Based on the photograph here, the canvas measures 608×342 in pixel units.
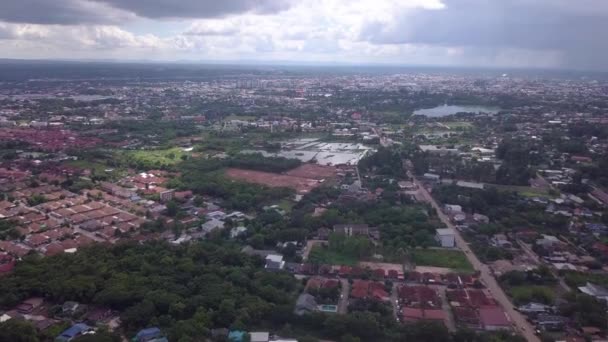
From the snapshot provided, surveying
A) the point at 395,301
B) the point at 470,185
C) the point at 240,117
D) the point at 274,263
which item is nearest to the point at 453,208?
the point at 470,185

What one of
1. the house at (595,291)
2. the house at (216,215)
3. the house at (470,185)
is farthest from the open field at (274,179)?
the house at (595,291)

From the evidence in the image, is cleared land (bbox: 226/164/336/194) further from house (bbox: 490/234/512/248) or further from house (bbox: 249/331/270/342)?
house (bbox: 249/331/270/342)

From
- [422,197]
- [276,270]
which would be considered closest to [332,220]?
[276,270]

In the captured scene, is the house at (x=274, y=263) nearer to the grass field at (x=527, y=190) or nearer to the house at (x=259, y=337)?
the house at (x=259, y=337)

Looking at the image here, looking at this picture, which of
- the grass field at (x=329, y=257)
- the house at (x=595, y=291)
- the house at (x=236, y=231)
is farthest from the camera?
the house at (x=236, y=231)

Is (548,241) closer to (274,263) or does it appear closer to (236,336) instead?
(274,263)

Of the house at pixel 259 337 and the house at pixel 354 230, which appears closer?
the house at pixel 259 337

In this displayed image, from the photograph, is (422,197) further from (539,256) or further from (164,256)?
(164,256)

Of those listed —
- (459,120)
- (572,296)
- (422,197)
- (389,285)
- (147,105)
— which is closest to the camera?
(572,296)
